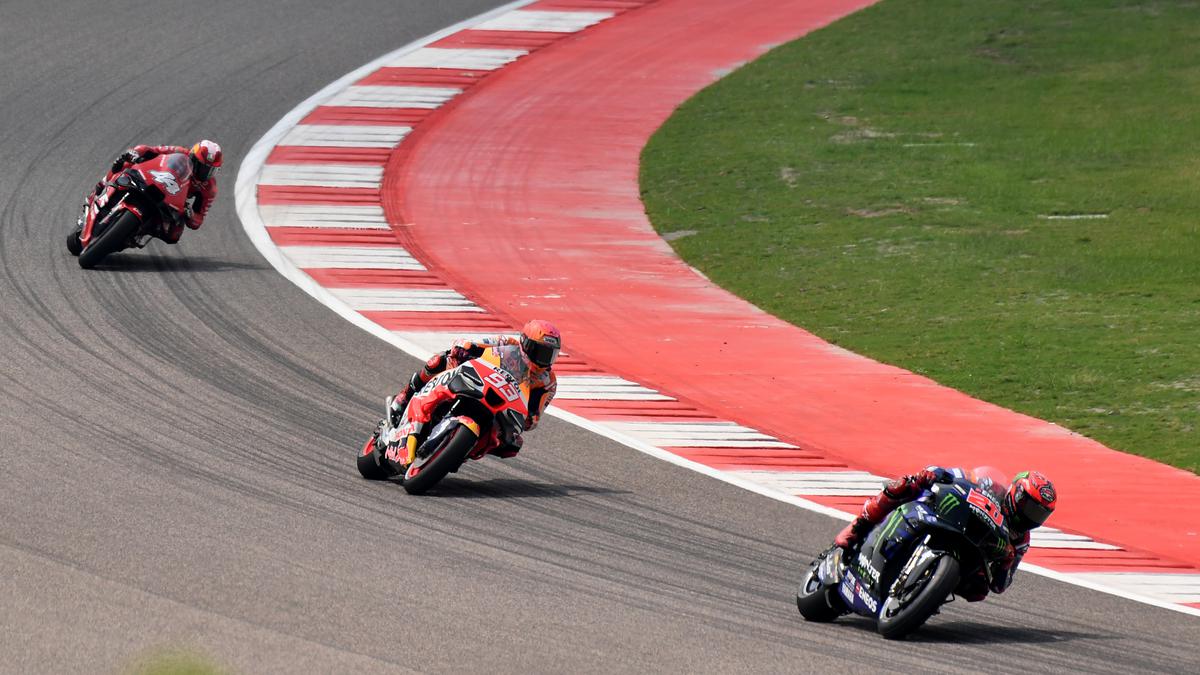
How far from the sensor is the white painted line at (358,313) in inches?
522

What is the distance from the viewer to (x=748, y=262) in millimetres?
22359

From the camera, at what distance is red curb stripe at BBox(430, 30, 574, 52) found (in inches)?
1264

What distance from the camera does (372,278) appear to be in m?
20.7

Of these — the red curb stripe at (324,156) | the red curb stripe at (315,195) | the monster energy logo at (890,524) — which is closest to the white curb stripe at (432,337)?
the red curb stripe at (315,195)

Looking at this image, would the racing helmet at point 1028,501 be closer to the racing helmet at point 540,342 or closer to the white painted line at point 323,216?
the racing helmet at point 540,342

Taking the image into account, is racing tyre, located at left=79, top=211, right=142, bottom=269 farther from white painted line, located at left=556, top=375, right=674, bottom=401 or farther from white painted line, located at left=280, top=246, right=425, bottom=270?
white painted line, located at left=556, top=375, right=674, bottom=401

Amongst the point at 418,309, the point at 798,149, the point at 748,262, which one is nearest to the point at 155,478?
the point at 418,309

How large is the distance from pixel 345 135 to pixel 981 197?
9.46 m

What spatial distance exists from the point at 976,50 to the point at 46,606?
84.5 feet

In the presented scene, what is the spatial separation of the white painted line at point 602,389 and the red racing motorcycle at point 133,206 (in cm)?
531

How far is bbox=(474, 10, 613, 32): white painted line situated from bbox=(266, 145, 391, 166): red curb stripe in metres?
7.41

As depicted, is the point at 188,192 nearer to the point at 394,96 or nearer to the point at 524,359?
the point at 524,359

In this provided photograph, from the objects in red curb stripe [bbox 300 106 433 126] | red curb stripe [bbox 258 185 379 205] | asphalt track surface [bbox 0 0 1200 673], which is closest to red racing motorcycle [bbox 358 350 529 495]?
asphalt track surface [bbox 0 0 1200 673]

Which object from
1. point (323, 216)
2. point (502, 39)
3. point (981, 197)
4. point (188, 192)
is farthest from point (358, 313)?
point (502, 39)
